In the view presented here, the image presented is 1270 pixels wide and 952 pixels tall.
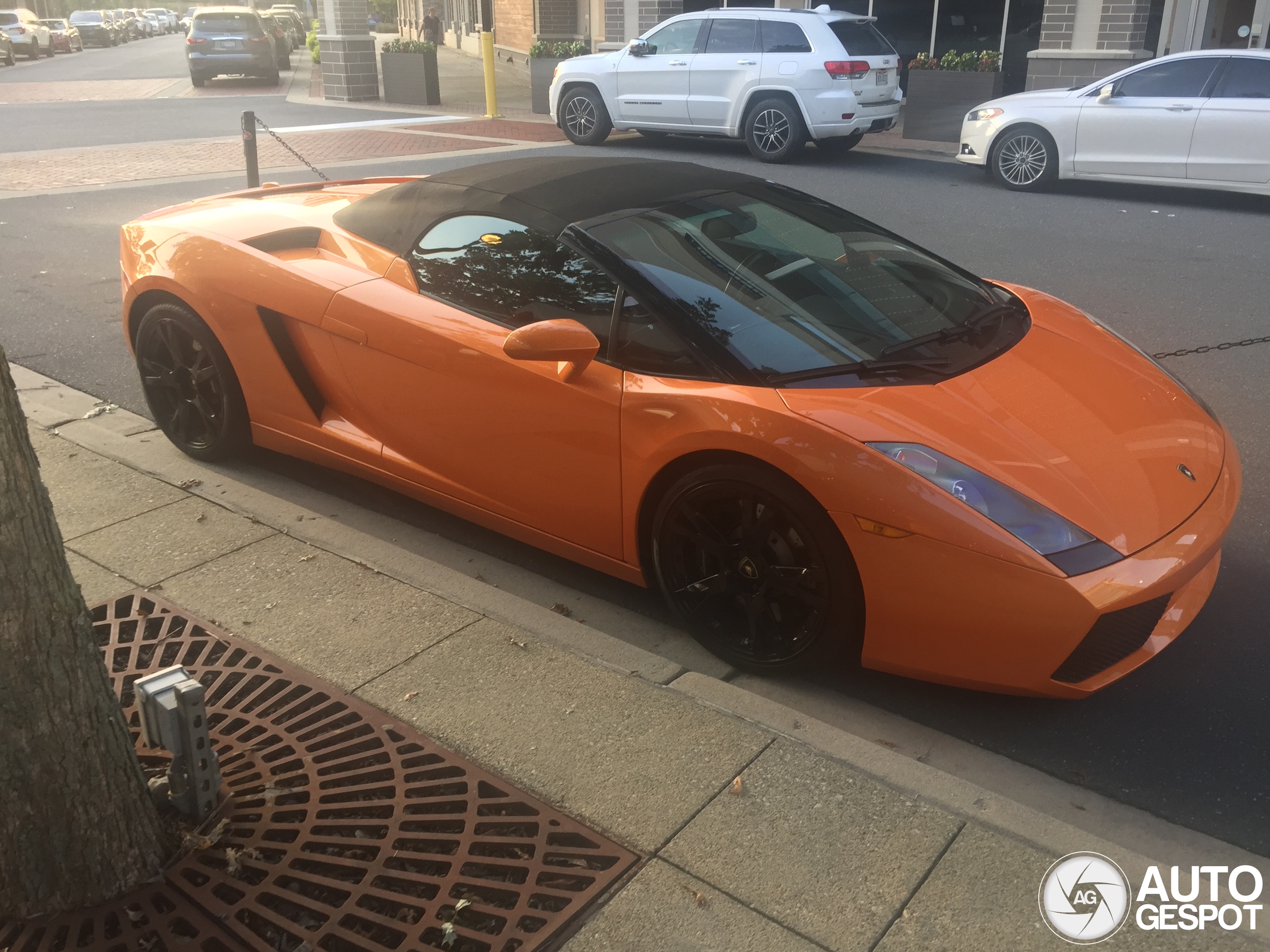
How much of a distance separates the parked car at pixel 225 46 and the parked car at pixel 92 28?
104ft

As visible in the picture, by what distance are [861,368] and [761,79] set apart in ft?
38.3

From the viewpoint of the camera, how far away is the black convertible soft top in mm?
3904

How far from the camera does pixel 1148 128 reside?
11414 millimetres

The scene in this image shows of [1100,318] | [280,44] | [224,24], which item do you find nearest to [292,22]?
[280,44]

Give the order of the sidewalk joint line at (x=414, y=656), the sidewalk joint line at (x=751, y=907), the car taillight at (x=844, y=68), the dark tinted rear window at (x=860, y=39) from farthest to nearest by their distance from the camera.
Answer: the dark tinted rear window at (x=860, y=39)
the car taillight at (x=844, y=68)
the sidewalk joint line at (x=414, y=656)
the sidewalk joint line at (x=751, y=907)

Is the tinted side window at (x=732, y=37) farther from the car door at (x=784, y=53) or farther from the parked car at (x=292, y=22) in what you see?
the parked car at (x=292, y=22)

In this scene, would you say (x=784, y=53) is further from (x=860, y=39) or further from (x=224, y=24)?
(x=224, y=24)

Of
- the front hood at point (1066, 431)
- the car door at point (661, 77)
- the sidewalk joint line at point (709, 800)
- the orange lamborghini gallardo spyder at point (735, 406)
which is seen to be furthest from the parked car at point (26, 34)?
the sidewalk joint line at point (709, 800)

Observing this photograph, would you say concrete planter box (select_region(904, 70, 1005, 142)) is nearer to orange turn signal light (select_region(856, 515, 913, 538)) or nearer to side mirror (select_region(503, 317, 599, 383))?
side mirror (select_region(503, 317, 599, 383))

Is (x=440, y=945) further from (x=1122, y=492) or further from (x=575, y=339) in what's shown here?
(x=1122, y=492)

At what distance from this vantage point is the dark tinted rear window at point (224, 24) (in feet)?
88.0

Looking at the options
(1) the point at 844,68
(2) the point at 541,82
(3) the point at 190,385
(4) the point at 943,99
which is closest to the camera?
(3) the point at 190,385

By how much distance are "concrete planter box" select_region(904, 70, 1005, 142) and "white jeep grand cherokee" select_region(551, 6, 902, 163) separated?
202cm

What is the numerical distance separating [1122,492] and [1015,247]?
271 inches
